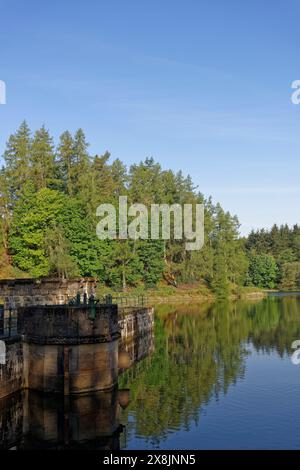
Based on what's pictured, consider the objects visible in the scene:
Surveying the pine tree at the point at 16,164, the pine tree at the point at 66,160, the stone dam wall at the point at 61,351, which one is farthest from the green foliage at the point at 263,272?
the stone dam wall at the point at 61,351

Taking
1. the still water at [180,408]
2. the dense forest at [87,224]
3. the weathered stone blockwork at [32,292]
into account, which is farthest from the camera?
the dense forest at [87,224]

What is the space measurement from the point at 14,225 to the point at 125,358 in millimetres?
50649

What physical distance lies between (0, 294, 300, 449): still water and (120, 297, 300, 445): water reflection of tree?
0.06 m

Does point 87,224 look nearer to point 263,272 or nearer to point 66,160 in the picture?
point 66,160

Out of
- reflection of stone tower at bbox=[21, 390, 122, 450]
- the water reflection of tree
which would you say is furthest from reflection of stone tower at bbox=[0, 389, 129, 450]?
the water reflection of tree

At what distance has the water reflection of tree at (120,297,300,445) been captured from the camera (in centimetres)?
2557

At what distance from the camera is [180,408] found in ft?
87.0

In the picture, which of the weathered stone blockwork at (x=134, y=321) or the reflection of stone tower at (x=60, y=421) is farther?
the weathered stone blockwork at (x=134, y=321)

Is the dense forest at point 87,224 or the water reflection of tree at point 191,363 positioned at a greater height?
the dense forest at point 87,224

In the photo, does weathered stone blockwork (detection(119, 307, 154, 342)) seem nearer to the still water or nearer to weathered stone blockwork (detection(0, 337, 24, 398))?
the still water

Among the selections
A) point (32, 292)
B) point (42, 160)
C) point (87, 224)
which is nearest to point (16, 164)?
point (42, 160)

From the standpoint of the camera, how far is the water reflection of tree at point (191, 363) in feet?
83.9

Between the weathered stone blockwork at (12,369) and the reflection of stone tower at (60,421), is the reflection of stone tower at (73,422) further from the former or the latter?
the weathered stone blockwork at (12,369)

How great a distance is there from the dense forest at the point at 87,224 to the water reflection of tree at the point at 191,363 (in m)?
19.8
